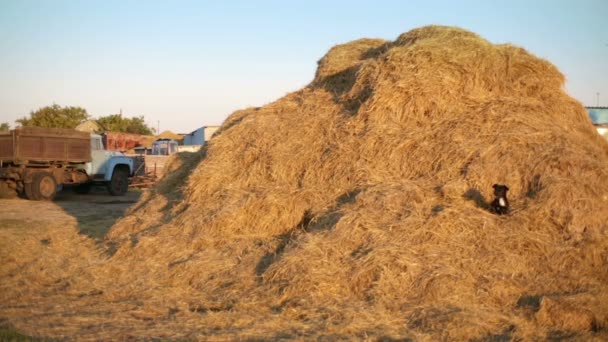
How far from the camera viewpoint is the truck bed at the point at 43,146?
18.5 m

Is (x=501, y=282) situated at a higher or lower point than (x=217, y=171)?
lower

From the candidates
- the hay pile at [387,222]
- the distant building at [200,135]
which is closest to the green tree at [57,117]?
the distant building at [200,135]

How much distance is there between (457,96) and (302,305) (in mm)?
4172

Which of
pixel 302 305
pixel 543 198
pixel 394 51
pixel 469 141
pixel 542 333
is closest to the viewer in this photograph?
pixel 542 333

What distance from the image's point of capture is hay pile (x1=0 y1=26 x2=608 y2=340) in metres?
5.36

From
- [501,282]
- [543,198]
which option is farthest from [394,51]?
[501,282]

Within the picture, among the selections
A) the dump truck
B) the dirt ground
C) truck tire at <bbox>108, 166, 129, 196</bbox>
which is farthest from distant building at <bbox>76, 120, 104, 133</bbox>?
the dump truck

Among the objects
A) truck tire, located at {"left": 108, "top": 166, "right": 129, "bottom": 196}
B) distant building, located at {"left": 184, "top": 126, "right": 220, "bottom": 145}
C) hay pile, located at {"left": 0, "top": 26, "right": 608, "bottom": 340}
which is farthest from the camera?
distant building, located at {"left": 184, "top": 126, "right": 220, "bottom": 145}

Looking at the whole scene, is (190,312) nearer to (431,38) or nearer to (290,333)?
(290,333)

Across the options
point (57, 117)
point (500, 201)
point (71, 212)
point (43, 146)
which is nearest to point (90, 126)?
point (57, 117)

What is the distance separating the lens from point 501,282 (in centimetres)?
575

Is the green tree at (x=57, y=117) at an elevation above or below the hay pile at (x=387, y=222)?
above

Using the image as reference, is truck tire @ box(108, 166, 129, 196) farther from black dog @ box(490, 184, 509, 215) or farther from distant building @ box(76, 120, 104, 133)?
distant building @ box(76, 120, 104, 133)

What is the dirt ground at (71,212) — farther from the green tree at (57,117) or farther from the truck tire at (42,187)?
the green tree at (57,117)
